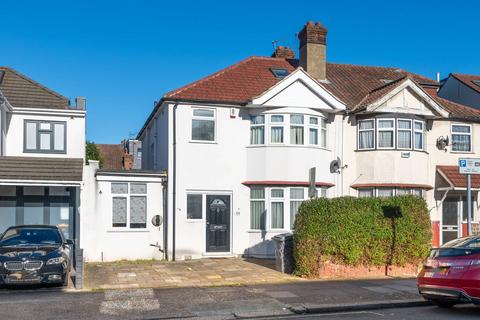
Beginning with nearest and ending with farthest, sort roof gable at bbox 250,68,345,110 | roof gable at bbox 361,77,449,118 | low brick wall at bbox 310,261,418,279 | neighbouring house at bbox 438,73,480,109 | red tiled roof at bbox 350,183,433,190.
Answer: low brick wall at bbox 310,261,418,279 < roof gable at bbox 250,68,345,110 < roof gable at bbox 361,77,449,118 < red tiled roof at bbox 350,183,433,190 < neighbouring house at bbox 438,73,480,109

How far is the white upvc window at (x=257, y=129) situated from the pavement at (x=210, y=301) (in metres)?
7.58

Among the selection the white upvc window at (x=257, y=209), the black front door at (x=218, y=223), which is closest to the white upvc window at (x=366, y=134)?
the white upvc window at (x=257, y=209)

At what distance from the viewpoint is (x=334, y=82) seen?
956 inches

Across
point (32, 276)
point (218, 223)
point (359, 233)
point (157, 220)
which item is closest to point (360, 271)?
point (359, 233)

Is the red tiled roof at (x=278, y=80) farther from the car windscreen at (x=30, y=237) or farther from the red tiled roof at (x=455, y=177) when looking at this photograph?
the car windscreen at (x=30, y=237)

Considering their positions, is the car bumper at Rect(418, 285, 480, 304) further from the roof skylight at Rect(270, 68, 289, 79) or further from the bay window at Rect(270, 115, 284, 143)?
the roof skylight at Rect(270, 68, 289, 79)

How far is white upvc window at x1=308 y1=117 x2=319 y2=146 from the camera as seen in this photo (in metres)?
21.3

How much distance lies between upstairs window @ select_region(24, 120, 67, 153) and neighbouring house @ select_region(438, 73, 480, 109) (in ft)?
59.0

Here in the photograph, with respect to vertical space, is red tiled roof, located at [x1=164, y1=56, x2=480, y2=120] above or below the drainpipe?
above

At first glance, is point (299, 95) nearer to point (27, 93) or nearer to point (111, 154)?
point (27, 93)

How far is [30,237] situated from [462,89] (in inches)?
830

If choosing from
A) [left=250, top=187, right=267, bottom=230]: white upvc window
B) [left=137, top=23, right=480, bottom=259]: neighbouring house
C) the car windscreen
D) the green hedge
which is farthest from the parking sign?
the car windscreen

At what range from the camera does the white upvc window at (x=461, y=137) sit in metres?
23.4

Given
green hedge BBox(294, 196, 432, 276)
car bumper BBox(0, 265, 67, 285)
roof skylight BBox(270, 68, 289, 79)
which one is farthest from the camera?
roof skylight BBox(270, 68, 289, 79)
